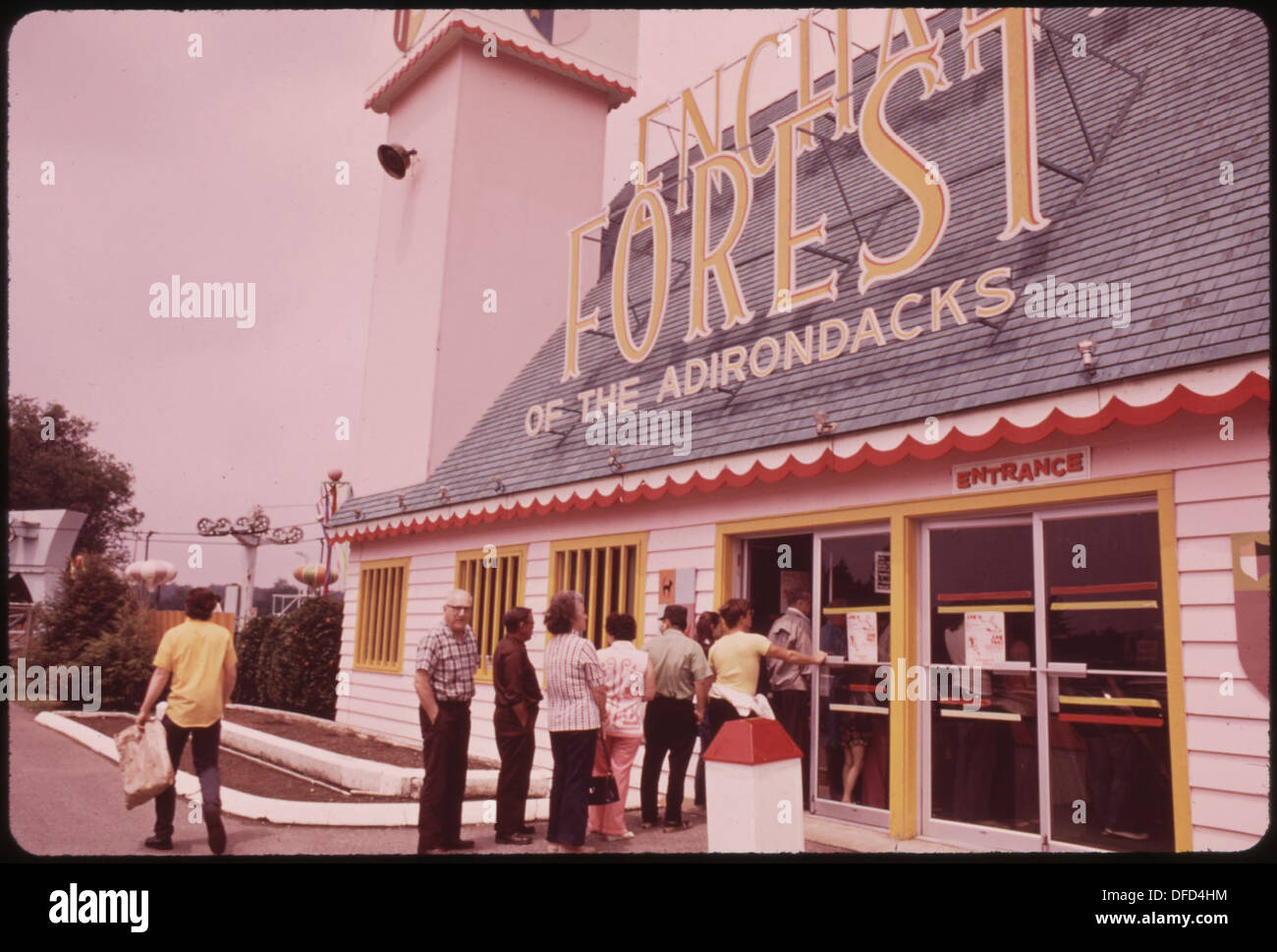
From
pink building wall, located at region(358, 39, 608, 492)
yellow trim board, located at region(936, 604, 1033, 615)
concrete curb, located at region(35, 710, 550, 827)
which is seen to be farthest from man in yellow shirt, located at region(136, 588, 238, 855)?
pink building wall, located at region(358, 39, 608, 492)

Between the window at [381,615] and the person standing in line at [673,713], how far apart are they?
7.23 meters

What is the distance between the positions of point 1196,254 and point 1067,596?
249 cm

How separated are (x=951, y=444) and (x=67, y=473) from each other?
46550 mm

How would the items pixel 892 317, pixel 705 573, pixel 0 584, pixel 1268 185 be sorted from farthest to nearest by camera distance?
pixel 705 573 < pixel 892 317 < pixel 1268 185 < pixel 0 584

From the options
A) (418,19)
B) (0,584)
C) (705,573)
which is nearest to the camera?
(0,584)

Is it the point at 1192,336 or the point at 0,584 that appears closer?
the point at 0,584

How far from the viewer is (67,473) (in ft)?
146

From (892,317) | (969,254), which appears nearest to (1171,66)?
(969,254)

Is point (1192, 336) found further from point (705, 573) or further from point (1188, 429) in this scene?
point (705, 573)

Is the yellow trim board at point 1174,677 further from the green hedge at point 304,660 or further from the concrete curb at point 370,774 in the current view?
the green hedge at point 304,660

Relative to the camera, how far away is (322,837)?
25.6 feet

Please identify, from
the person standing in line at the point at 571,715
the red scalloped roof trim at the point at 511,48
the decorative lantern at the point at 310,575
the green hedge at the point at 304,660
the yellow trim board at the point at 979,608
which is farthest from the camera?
the decorative lantern at the point at 310,575

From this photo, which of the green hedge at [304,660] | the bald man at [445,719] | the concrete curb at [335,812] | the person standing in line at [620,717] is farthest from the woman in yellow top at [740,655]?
the green hedge at [304,660]

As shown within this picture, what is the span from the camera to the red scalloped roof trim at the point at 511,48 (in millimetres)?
15555
